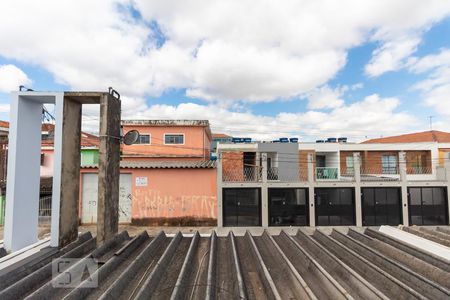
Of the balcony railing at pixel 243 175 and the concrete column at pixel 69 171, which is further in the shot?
the balcony railing at pixel 243 175

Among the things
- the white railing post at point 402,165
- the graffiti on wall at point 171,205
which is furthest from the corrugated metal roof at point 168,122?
the white railing post at point 402,165

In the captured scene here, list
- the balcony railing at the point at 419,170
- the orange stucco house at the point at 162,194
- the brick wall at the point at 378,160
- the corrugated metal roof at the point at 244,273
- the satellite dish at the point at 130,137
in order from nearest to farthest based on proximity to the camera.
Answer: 1. the corrugated metal roof at the point at 244,273
2. the satellite dish at the point at 130,137
3. the orange stucco house at the point at 162,194
4. the balcony railing at the point at 419,170
5. the brick wall at the point at 378,160

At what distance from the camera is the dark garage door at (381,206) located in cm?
1505

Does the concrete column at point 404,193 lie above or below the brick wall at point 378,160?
below

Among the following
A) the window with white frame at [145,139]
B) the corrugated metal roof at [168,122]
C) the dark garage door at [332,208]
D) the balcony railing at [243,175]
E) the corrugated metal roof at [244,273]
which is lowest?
the dark garage door at [332,208]

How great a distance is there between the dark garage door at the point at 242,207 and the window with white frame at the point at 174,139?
6.43m

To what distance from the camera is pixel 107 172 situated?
13.4 feet

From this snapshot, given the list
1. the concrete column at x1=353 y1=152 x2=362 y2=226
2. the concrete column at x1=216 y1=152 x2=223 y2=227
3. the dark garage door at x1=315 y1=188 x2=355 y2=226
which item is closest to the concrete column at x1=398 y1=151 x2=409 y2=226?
the concrete column at x1=353 y1=152 x2=362 y2=226

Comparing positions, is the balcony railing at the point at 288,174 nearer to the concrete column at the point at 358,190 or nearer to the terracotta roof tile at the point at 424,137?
the concrete column at the point at 358,190

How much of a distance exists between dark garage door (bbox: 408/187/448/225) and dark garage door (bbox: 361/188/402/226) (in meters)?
0.80

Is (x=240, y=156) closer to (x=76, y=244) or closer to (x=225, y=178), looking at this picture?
(x=225, y=178)

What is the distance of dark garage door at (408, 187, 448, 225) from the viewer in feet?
49.7

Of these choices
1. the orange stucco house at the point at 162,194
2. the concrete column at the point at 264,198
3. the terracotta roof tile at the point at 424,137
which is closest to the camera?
the orange stucco house at the point at 162,194

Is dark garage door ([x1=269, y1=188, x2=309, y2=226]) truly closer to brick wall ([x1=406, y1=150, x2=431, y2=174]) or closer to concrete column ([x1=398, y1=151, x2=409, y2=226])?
concrete column ([x1=398, y1=151, x2=409, y2=226])
